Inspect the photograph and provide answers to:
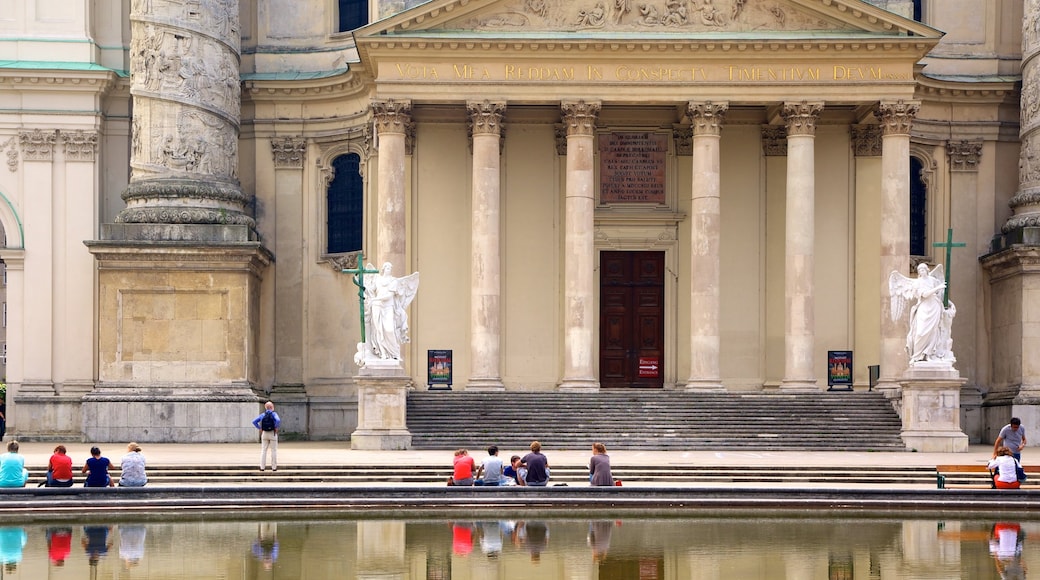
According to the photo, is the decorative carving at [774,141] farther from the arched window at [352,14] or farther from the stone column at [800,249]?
the arched window at [352,14]

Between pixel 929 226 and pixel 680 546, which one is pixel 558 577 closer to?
pixel 680 546

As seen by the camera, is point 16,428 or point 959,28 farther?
point 959,28

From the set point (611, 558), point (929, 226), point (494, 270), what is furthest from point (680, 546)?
point (929, 226)

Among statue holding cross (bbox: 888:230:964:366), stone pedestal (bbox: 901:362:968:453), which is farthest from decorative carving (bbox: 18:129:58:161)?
stone pedestal (bbox: 901:362:968:453)

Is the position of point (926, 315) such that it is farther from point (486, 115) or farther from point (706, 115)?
point (486, 115)

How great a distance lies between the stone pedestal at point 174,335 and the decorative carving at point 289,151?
5295mm

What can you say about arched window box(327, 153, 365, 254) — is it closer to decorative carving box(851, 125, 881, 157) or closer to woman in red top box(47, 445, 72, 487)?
decorative carving box(851, 125, 881, 157)

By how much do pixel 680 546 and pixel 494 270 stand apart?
23.0 metres

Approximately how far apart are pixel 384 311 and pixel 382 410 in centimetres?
246

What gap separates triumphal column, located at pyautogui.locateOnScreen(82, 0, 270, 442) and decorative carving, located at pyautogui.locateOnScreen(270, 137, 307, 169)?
13.2 feet

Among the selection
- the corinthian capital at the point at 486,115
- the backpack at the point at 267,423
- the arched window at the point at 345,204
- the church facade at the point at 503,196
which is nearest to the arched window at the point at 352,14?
the church facade at the point at 503,196

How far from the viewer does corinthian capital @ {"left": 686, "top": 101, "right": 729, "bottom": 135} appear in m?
43.7

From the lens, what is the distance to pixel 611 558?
20234 millimetres

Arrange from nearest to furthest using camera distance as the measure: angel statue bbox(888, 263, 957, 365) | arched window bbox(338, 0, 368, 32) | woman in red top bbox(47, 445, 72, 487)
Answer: woman in red top bbox(47, 445, 72, 487), angel statue bbox(888, 263, 957, 365), arched window bbox(338, 0, 368, 32)
